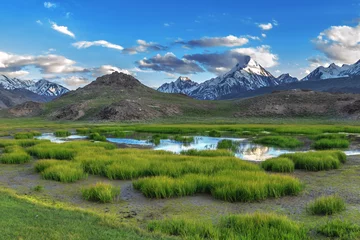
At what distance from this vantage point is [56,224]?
10.8 meters

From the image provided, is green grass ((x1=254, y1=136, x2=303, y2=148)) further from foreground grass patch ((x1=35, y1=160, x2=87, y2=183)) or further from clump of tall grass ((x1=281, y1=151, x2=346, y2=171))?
foreground grass patch ((x1=35, y1=160, x2=87, y2=183))

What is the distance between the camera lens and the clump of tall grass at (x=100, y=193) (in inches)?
583

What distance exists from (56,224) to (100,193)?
4123 mm

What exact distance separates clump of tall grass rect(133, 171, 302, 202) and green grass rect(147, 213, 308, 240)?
3479 millimetres

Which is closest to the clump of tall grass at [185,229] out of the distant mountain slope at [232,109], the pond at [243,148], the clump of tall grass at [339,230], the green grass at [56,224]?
the green grass at [56,224]

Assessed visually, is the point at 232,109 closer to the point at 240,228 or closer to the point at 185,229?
the point at 240,228

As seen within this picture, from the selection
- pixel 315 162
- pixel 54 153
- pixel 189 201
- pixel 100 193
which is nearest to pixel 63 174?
pixel 100 193

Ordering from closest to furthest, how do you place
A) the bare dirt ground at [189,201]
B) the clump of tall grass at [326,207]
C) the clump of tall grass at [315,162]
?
the clump of tall grass at [326,207] → the bare dirt ground at [189,201] → the clump of tall grass at [315,162]

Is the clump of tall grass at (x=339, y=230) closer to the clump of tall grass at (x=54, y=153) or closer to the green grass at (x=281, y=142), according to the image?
the clump of tall grass at (x=54, y=153)

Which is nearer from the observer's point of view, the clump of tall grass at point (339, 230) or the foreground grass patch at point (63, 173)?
the clump of tall grass at point (339, 230)

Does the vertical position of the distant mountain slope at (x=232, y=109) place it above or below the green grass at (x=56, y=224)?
above

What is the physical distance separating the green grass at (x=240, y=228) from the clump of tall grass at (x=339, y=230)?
2.60ft

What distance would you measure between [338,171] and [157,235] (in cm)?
1671

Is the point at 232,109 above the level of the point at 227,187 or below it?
above
